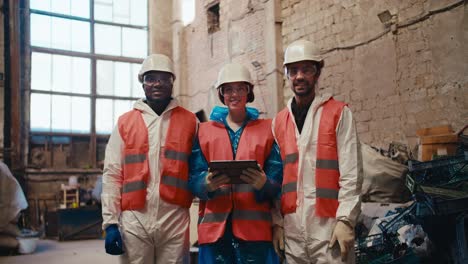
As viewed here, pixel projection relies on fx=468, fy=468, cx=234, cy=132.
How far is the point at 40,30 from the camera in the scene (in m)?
14.5

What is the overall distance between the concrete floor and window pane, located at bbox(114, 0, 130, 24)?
8326 millimetres

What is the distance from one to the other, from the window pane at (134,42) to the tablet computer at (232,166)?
13790 millimetres

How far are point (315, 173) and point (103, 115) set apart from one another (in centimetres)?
1343

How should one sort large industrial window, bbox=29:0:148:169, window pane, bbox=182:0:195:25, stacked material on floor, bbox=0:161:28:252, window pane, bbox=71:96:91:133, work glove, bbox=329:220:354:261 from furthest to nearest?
1. window pane, bbox=71:96:91:133
2. large industrial window, bbox=29:0:148:169
3. window pane, bbox=182:0:195:25
4. stacked material on floor, bbox=0:161:28:252
5. work glove, bbox=329:220:354:261

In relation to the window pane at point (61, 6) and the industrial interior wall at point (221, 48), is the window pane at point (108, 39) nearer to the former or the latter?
the window pane at point (61, 6)

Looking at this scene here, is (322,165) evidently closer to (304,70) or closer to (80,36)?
(304,70)

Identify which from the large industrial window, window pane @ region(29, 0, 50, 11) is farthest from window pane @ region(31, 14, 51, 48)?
window pane @ region(29, 0, 50, 11)

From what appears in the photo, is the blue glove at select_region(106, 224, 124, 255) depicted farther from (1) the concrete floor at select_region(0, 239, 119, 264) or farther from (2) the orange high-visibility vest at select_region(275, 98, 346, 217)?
(1) the concrete floor at select_region(0, 239, 119, 264)

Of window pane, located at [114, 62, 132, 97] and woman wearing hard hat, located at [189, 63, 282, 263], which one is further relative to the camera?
window pane, located at [114, 62, 132, 97]

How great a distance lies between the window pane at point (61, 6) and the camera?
581 inches

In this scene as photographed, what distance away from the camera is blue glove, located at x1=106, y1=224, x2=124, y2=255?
9.73 ft

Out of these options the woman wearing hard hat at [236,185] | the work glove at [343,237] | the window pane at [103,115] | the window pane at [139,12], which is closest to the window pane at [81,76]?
the window pane at [103,115]

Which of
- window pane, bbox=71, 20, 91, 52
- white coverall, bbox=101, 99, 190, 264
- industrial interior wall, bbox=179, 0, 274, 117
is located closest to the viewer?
white coverall, bbox=101, 99, 190, 264

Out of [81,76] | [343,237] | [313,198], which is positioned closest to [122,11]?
[81,76]
